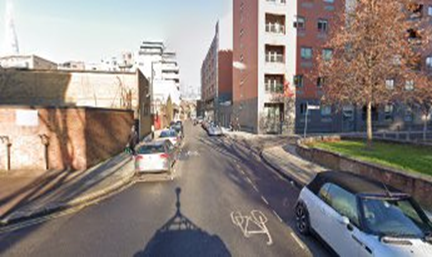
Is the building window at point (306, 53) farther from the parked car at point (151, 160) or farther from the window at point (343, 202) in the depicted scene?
the window at point (343, 202)

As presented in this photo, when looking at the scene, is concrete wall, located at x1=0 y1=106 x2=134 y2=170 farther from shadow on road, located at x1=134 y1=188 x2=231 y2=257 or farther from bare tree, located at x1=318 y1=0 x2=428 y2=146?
bare tree, located at x1=318 y1=0 x2=428 y2=146

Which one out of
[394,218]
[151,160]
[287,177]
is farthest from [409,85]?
[151,160]

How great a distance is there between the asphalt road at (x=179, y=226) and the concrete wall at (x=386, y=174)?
9.26 ft

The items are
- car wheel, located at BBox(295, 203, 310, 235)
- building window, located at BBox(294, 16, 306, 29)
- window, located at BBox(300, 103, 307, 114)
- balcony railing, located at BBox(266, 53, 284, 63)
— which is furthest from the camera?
window, located at BBox(300, 103, 307, 114)

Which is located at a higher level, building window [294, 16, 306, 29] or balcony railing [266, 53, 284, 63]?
building window [294, 16, 306, 29]

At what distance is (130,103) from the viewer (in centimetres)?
2553

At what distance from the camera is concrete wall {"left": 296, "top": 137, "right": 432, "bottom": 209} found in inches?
295

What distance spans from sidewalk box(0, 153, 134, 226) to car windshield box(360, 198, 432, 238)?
25.4ft

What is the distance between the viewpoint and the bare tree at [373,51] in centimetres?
1401

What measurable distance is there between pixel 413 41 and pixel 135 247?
16937mm

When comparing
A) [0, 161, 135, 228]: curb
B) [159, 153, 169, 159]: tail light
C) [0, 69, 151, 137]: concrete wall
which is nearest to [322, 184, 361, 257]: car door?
[0, 161, 135, 228]: curb

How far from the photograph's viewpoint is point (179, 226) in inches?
258

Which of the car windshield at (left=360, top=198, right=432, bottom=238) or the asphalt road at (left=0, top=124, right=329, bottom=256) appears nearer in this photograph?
the car windshield at (left=360, top=198, right=432, bottom=238)

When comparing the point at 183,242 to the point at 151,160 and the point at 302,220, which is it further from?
the point at 151,160
